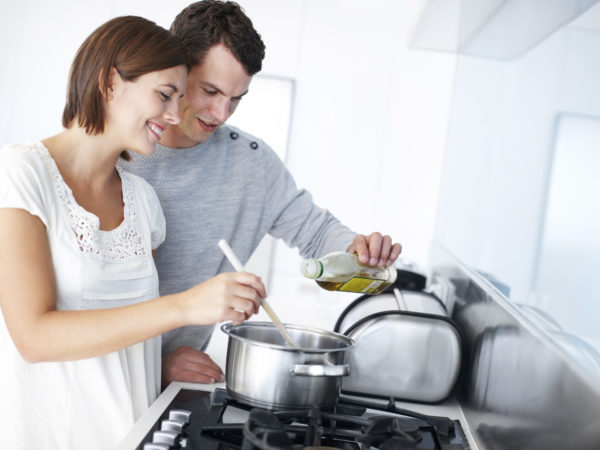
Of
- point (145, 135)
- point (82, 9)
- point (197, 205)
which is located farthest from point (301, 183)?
point (145, 135)

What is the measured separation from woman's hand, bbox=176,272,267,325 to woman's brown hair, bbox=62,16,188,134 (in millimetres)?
398

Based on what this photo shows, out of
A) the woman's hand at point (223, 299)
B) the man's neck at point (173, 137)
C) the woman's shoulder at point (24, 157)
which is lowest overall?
the woman's hand at point (223, 299)

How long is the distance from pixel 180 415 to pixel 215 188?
0.65m

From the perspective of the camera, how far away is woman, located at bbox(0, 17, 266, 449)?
898 millimetres

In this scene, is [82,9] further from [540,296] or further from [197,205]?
[540,296]

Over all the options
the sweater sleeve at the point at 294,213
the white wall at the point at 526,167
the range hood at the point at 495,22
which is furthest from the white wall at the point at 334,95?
the sweater sleeve at the point at 294,213

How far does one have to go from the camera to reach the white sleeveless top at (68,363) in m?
0.97

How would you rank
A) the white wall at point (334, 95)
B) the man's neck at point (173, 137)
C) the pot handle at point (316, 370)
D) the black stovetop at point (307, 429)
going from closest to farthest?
1. the black stovetop at point (307, 429)
2. the pot handle at point (316, 370)
3. the man's neck at point (173, 137)
4. the white wall at point (334, 95)

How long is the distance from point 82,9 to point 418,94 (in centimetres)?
249

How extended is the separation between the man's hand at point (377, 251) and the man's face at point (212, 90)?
0.40 meters

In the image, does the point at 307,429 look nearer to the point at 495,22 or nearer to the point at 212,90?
the point at 212,90

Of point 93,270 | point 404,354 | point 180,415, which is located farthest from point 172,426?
point 404,354

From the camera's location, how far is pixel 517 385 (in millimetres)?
878

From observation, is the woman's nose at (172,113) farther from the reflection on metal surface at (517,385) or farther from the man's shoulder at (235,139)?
the reflection on metal surface at (517,385)
